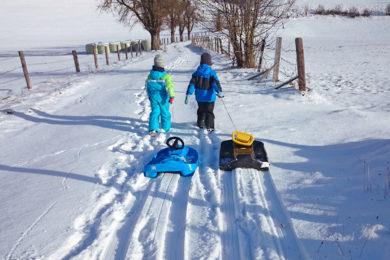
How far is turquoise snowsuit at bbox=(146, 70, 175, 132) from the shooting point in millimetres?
5070

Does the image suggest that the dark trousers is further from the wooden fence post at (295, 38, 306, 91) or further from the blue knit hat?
the wooden fence post at (295, 38, 306, 91)

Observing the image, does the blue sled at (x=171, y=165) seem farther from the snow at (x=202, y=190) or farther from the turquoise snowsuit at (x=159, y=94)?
the turquoise snowsuit at (x=159, y=94)

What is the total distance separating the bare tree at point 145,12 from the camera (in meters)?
30.0

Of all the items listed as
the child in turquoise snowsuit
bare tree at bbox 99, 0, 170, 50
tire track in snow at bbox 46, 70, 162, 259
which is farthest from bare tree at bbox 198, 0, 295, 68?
bare tree at bbox 99, 0, 170, 50

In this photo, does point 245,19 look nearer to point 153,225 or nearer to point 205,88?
point 205,88

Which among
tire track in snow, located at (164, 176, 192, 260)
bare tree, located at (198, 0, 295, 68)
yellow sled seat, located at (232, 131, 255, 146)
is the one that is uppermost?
bare tree, located at (198, 0, 295, 68)

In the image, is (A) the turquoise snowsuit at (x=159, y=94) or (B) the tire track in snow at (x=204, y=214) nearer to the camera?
(B) the tire track in snow at (x=204, y=214)

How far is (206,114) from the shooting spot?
556 centimetres

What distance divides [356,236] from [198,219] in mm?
1585

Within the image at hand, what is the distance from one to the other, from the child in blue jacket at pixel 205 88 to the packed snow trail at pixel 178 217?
43.7 inches

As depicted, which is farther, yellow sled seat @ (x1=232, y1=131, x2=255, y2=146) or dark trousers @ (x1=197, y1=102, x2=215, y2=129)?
dark trousers @ (x1=197, y1=102, x2=215, y2=129)

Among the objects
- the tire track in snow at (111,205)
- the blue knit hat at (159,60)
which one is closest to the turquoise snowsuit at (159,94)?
the blue knit hat at (159,60)

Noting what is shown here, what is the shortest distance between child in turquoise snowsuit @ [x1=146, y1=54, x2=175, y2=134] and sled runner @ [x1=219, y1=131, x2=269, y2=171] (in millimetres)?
1570

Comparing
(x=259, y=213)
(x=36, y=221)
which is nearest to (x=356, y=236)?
(x=259, y=213)
